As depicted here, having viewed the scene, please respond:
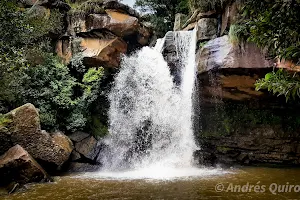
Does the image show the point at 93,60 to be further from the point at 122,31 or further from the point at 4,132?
the point at 4,132

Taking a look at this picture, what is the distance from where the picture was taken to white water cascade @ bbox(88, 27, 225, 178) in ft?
36.7

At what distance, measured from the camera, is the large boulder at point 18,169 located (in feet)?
26.1

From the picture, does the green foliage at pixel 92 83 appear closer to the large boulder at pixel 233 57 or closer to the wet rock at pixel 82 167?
the wet rock at pixel 82 167

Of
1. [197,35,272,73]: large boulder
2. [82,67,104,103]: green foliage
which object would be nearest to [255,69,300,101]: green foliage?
[197,35,272,73]: large boulder

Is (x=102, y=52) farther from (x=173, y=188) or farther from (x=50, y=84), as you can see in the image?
(x=173, y=188)

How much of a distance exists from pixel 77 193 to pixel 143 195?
1686mm

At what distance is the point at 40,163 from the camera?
9.29 metres

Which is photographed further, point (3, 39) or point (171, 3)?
point (171, 3)

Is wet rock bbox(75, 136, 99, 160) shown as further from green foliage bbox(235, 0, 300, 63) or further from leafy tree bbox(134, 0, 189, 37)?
green foliage bbox(235, 0, 300, 63)

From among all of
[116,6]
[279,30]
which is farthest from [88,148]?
[279,30]

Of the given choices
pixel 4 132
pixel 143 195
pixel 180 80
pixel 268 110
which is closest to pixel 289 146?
pixel 268 110

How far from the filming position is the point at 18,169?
26.3ft

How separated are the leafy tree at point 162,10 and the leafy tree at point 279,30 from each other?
14246mm

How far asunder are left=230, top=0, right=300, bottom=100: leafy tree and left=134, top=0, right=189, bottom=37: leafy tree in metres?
14.2
